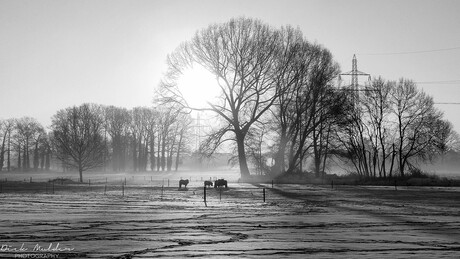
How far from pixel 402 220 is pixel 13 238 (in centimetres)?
1457

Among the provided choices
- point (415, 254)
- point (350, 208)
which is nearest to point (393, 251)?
point (415, 254)

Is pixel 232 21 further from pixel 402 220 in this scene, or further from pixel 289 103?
pixel 402 220

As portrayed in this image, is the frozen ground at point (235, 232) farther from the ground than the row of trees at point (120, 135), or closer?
closer

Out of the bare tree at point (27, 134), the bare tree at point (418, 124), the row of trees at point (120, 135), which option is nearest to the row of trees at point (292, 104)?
the bare tree at point (418, 124)

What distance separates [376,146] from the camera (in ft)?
226

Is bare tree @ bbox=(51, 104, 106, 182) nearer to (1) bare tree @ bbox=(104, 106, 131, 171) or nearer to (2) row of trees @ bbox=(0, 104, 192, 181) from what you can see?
(2) row of trees @ bbox=(0, 104, 192, 181)

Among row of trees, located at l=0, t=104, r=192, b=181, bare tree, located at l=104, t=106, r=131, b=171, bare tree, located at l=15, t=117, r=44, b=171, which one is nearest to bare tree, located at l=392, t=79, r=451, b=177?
row of trees, located at l=0, t=104, r=192, b=181

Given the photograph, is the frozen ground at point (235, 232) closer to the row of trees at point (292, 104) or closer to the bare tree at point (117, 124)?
the row of trees at point (292, 104)

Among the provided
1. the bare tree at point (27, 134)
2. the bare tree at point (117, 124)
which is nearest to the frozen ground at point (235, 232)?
the bare tree at point (117, 124)

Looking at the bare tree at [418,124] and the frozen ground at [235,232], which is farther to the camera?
the bare tree at [418,124]


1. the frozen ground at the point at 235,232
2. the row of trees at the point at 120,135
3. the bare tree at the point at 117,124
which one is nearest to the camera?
the frozen ground at the point at 235,232

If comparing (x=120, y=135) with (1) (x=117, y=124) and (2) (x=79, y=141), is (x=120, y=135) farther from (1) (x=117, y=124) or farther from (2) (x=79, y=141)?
(2) (x=79, y=141)

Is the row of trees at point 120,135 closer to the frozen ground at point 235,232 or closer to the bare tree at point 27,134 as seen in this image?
the bare tree at point 27,134

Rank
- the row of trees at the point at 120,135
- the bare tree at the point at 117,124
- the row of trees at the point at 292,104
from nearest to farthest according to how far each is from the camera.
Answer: the row of trees at the point at 292,104, the row of trees at the point at 120,135, the bare tree at the point at 117,124
